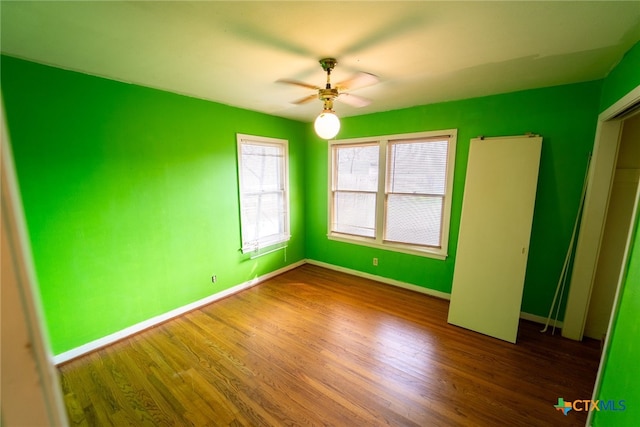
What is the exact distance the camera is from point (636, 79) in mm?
1633

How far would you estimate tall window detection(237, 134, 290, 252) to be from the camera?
344cm

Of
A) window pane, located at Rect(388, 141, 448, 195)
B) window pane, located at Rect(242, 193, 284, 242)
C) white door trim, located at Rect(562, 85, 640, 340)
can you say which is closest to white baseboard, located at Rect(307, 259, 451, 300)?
window pane, located at Rect(242, 193, 284, 242)

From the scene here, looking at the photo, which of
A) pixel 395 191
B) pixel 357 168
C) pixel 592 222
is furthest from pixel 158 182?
pixel 592 222

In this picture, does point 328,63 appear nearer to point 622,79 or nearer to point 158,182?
point 158,182

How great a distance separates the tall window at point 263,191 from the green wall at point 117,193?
162 millimetres

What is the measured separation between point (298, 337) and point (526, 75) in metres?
3.17

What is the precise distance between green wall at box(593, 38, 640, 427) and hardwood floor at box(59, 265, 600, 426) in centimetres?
48

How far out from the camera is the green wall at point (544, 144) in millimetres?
2396

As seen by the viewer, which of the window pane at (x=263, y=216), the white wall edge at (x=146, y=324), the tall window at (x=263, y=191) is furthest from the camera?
the window pane at (x=263, y=216)

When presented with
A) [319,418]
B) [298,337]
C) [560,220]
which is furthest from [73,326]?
[560,220]

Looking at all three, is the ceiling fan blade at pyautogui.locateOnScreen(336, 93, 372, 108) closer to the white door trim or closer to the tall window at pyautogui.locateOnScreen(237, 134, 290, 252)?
the tall window at pyautogui.locateOnScreen(237, 134, 290, 252)

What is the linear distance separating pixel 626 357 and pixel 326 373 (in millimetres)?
1792

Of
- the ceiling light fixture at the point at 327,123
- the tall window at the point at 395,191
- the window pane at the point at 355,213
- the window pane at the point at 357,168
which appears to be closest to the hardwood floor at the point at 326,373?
the tall window at the point at 395,191

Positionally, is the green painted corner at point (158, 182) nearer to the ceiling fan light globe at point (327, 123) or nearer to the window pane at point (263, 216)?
the window pane at point (263, 216)
